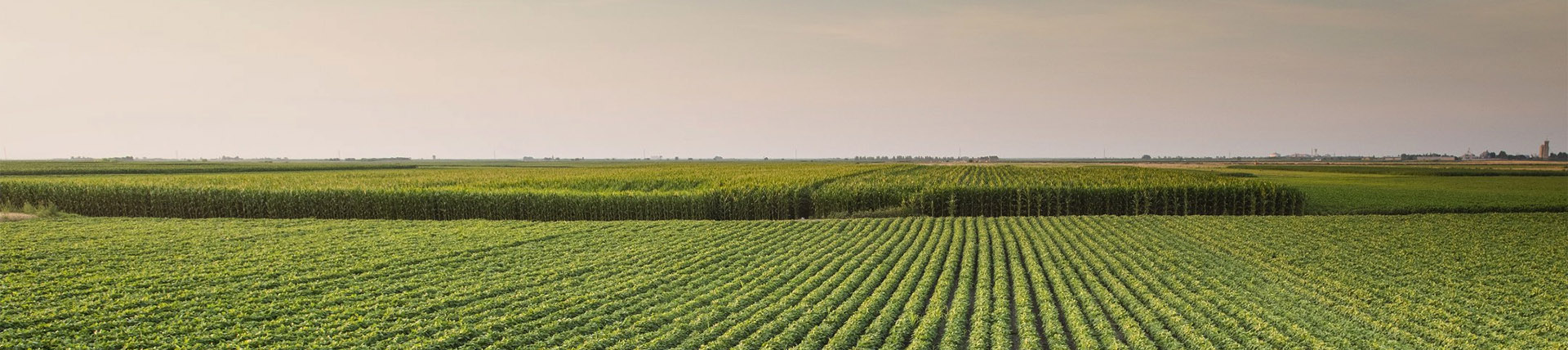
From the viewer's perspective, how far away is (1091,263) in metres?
14.4

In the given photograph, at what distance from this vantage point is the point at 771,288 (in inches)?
458

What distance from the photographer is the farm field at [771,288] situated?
28.8 feet

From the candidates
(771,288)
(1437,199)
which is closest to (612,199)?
(771,288)

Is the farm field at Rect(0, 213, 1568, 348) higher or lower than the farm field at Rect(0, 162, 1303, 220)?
lower

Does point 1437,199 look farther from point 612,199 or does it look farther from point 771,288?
point 612,199

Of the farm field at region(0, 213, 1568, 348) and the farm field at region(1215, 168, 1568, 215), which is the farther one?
the farm field at region(1215, 168, 1568, 215)

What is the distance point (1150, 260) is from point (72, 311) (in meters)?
18.6

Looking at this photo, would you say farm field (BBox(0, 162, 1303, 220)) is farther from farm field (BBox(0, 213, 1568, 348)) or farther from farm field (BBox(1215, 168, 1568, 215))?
farm field (BBox(0, 213, 1568, 348))

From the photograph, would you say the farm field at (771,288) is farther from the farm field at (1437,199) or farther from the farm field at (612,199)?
the farm field at (1437,199)

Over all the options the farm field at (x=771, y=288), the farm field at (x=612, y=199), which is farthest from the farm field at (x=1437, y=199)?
the farm field at (x=771, y=288)

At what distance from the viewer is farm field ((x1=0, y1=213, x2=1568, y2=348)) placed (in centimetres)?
877

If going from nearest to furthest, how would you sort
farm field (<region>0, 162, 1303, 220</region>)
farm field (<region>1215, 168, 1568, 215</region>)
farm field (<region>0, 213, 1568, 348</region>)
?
farm field (<region>0, 213, 1568, 348</region>)
farm field (<region>0, 162, 1303, 220</region>)
farm field (<region>1215, 168, 1568, 215</region>)

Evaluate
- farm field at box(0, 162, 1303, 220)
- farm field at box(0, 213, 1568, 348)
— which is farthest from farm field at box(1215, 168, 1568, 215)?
farm field at box(0, 213, 1568, 348)

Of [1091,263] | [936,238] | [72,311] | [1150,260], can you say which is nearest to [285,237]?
[72,311]
